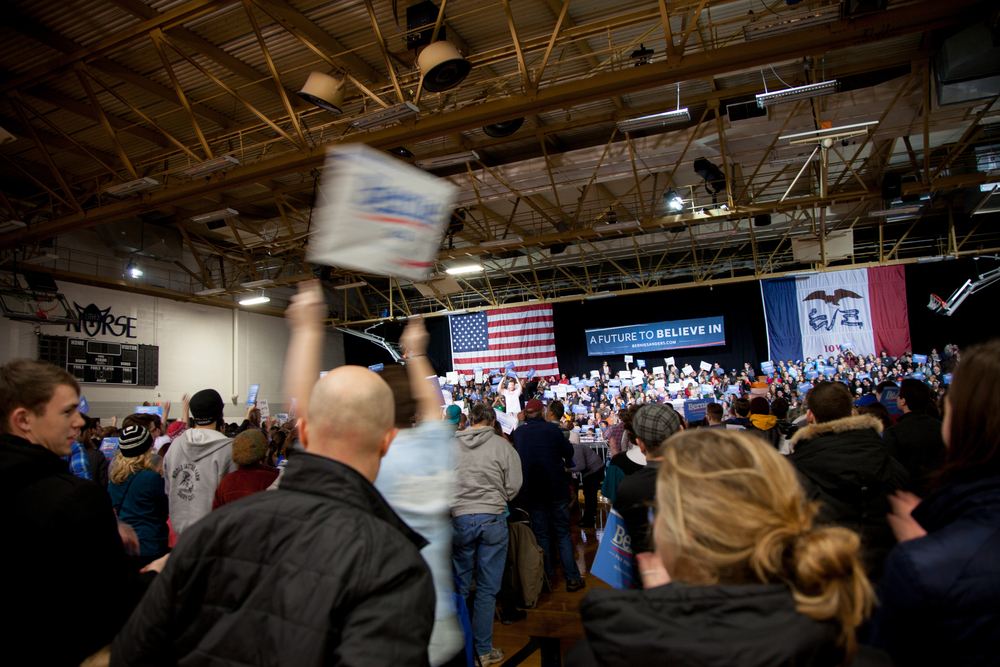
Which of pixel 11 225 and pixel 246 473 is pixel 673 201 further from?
pixel 11 225

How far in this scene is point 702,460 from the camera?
96 cm

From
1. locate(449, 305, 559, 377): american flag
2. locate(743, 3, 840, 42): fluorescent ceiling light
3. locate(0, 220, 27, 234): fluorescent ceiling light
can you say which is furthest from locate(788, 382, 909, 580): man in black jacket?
locate(449, 305, 559, 377): american flag

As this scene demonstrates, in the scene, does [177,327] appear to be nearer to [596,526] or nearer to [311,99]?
[311,99]

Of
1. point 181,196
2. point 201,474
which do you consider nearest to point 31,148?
point 181,196

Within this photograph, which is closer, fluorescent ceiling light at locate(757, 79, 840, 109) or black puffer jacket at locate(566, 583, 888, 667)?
black puffer jacket at locate(566, 583, 888, 667)

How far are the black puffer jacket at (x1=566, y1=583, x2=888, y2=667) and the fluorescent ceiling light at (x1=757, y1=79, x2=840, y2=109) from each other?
7049 millimetres

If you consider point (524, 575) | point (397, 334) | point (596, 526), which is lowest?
point (596, 526)

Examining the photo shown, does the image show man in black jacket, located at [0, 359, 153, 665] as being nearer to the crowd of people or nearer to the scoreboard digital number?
the crowd of people

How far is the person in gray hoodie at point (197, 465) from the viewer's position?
2.96m

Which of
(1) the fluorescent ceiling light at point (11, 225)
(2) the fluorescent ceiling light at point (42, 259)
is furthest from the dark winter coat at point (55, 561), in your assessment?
(2) the fluorescent ceiling light at point (42, 259)

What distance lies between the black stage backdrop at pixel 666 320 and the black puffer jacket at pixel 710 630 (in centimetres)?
1703

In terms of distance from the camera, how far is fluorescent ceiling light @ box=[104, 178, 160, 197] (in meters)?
7.83

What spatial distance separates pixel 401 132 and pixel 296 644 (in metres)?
7.19

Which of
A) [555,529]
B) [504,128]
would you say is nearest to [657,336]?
[504,128]
